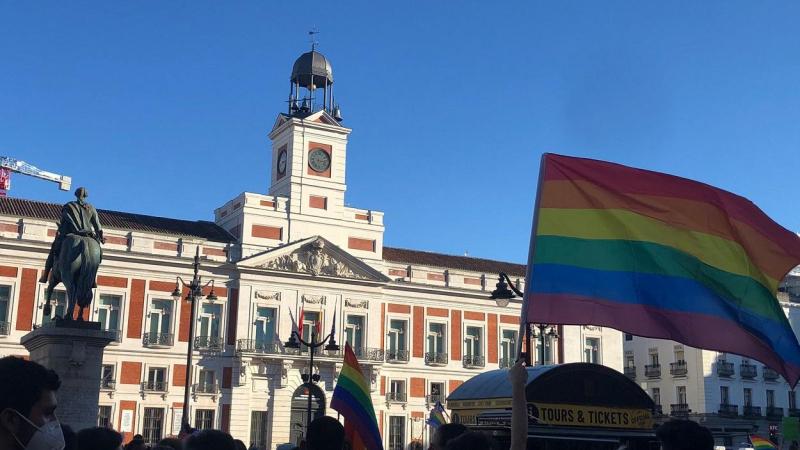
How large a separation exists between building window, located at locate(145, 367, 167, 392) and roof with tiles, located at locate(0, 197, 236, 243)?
22.2 ft

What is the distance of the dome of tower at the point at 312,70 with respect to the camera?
51.6 m

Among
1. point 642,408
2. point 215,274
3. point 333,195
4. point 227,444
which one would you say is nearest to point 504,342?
point 333,195

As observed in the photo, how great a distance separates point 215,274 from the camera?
44.1 meters

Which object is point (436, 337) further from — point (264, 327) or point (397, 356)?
point (264, 327)

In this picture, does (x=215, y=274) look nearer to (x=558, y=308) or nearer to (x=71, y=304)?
(x=71, y=304)

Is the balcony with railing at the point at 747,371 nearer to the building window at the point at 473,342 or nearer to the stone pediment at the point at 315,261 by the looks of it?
the building window at the point at 473,342

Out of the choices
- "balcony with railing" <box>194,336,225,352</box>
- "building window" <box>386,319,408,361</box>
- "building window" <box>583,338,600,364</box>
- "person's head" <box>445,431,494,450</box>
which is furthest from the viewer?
"building window" <box>583,338,600,364</box>

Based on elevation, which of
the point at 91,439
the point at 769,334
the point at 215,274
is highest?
the point at 215,274

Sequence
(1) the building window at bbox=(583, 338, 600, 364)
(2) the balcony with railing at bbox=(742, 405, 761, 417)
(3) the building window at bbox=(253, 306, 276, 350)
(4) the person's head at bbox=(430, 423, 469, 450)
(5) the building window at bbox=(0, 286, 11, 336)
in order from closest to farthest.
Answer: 1. (4) the person's head at bbox=(430, 423, 469, 450)
2. (5) the building window at bbox=(0, 286, 11, 336)
3. (3) the building window at bbox=(253, 306, 276, 350)
4. (1) the building window at bbox=(583, 338, 600, 364)
5. (2) the balcony with railing at bbox=(742, 405, 761, 417)

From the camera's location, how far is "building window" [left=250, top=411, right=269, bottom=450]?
43062 mm

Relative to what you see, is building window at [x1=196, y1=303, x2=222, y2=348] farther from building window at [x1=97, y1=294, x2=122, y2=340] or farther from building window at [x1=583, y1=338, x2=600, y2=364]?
building window at [x1=583, y1=338, x2=600, y2=364]

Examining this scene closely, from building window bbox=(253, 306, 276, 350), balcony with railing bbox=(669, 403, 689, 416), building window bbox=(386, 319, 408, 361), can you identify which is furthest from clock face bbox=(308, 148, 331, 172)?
balcony with railing bbox=(669, 403, 689, 416)

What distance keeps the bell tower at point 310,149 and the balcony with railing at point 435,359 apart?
30.3ft

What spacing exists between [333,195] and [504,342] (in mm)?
13012
